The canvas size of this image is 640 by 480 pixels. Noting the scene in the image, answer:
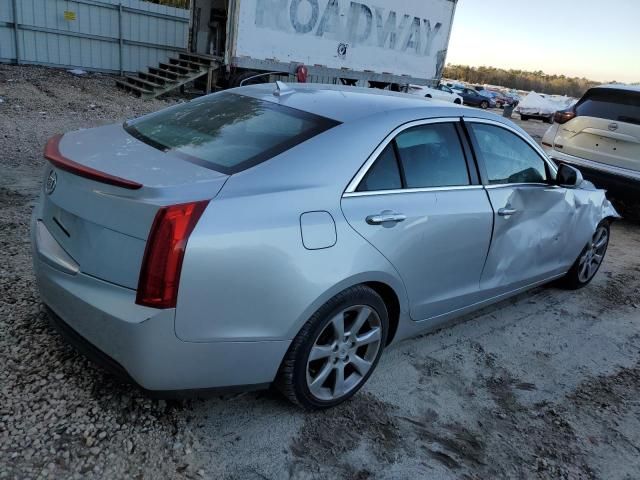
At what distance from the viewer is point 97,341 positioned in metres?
2.22

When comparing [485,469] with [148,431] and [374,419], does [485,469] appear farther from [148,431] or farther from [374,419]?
[148,431]

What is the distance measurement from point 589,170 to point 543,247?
3.75m

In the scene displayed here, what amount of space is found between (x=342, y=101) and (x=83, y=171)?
4.71ft

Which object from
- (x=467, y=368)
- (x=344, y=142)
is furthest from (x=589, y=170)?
(x=344, y=142)

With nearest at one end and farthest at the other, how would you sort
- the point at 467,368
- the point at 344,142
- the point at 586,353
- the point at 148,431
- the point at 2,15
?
the point at 148,431 → the point at 344,142 → the point at 467,368 → the point at 586,353 → the point at 2,15

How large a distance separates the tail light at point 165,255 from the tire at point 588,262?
12.1ft

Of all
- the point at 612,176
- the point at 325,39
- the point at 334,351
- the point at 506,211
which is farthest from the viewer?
the point at 325,39

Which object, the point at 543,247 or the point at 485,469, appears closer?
the point at 485,469

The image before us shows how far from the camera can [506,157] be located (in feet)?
11.7

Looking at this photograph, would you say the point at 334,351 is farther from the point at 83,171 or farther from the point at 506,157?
the point at 506,157

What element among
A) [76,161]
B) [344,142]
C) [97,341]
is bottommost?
[97,341]

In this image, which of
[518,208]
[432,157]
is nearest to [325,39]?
[518,208]

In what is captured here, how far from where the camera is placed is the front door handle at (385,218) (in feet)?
8.35

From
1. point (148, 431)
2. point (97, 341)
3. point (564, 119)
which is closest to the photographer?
point (97, 341)
